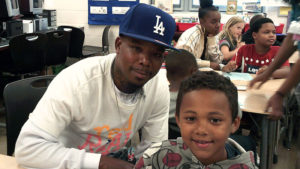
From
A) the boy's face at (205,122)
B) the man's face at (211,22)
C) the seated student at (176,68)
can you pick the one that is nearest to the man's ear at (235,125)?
the boy's face at (205,122)

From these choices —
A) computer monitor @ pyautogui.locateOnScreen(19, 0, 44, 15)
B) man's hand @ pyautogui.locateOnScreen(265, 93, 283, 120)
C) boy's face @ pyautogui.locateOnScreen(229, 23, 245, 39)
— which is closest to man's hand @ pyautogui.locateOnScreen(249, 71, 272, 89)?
man's hand @ pyautogui.locateOnScreen(265, 93, 283, 120)

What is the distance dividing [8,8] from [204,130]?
11.6ft

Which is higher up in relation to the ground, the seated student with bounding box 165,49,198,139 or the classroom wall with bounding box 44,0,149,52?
the classroom wall with bounding box 44,0,149,52

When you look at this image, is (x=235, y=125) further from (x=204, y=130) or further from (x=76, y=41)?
(x=76, y=41)

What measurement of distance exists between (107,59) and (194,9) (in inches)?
167

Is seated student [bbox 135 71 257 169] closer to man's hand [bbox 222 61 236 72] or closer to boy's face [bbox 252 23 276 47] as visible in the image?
boy's face [bbox 252 23 276 47]

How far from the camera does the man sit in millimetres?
919

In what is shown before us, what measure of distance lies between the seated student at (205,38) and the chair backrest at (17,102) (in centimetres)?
140

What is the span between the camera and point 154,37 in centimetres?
96

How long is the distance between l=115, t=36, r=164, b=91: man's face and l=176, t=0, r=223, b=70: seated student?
4.98 feet

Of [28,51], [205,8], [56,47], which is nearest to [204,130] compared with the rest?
[205,8]

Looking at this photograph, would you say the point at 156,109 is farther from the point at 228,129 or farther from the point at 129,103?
the point at 228,129

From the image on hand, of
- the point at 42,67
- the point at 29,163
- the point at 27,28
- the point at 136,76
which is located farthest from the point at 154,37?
the point at 27,28

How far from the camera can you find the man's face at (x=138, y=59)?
985 millimetres
